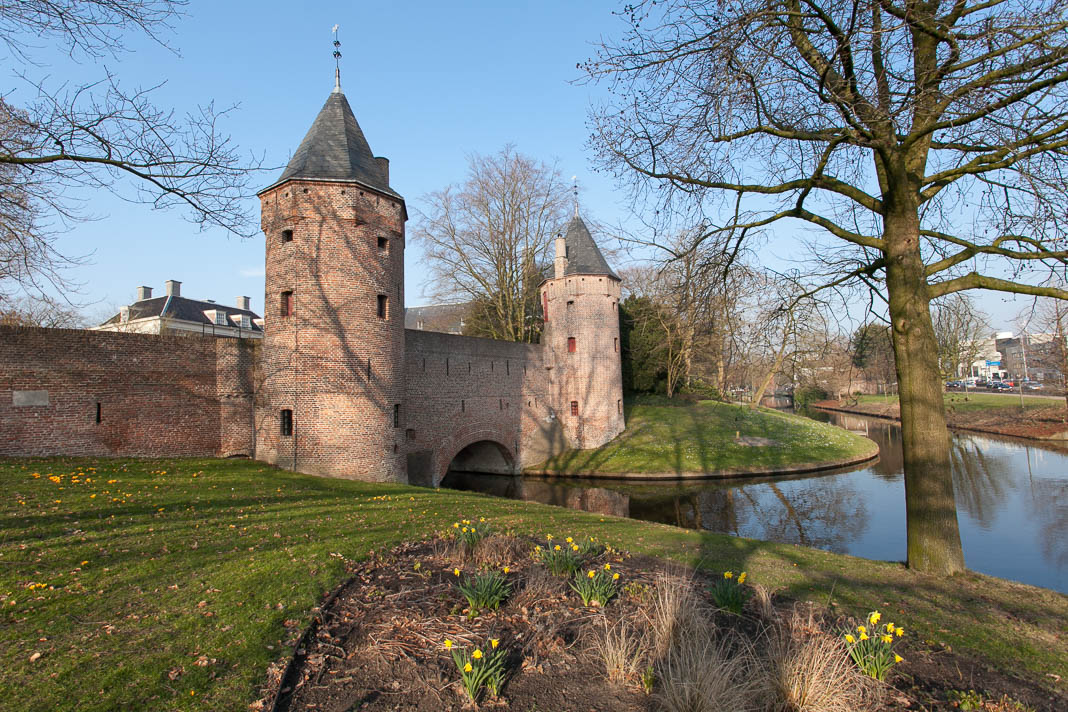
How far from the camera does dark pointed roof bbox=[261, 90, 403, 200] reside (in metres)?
12.2

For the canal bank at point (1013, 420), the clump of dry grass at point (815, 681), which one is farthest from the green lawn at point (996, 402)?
the clump of dry grass at point (815, 681)

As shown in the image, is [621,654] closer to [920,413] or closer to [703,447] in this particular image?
[920,413]

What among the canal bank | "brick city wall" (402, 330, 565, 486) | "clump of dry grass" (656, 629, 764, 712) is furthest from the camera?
the canal bank

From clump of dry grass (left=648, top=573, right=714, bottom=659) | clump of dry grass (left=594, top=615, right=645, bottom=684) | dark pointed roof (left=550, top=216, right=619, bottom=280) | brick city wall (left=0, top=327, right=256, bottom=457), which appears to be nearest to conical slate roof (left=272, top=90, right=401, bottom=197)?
brick city wall (left=0, top=327, right=256, bottom=457)

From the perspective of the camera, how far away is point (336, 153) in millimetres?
12539

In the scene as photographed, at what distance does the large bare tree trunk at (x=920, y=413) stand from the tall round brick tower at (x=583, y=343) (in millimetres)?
17038

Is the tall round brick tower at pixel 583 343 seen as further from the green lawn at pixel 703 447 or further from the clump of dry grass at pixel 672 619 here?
the clump of dry grass at pixel 672 619

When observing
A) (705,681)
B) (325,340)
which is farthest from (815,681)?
(325,340)

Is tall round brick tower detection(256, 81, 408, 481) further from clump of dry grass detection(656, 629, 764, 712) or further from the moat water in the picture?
clump of dry grass detection(656, 629, 764, 712)

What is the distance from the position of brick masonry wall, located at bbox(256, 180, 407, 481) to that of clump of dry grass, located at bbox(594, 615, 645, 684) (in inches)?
380

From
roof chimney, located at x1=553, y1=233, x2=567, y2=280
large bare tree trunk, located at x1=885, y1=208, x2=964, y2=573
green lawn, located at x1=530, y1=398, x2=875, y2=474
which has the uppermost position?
roof chimney, located at x1=553, y1=233, x2=567, y2=280

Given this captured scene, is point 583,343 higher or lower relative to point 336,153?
lower

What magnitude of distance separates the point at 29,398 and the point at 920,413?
13923 millimetres

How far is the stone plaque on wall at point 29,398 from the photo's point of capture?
9438 millimetres
